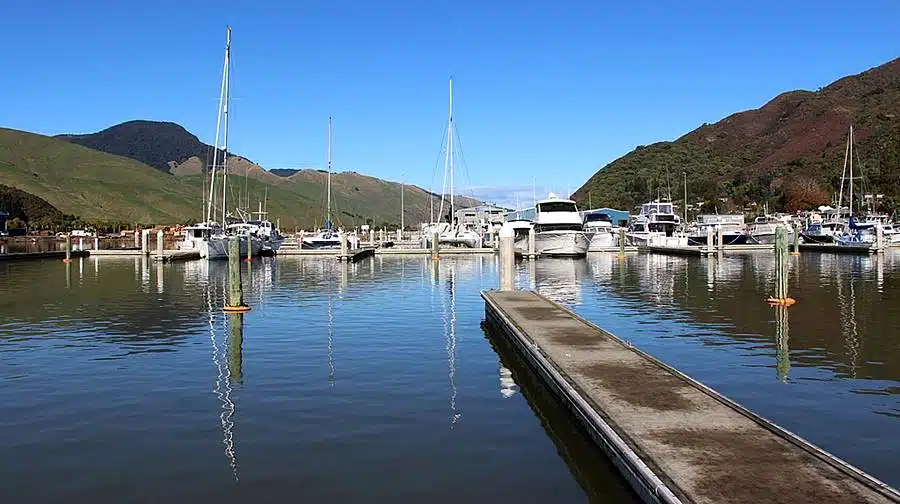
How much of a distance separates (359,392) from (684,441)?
687cm

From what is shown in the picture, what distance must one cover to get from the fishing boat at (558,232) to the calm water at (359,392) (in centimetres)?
3066

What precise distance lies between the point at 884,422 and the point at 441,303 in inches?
766

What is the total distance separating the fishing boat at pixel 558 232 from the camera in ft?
206

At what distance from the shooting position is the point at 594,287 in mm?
36688

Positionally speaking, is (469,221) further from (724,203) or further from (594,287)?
(594,287)

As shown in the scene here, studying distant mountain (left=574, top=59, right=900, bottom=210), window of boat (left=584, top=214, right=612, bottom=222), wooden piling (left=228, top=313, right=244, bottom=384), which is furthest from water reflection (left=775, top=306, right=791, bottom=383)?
distant mountain (left=574, top=59, right=900, bottom=210)

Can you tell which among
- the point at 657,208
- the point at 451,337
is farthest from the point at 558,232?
the point at 451,337

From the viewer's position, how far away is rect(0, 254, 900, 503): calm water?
9.94 metres

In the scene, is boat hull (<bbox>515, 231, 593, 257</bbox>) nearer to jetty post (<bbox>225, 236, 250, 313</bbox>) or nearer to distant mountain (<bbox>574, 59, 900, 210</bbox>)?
jetty post (<bbox>225, 236, 250, 313</bbox>)

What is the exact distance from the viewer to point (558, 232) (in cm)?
6291

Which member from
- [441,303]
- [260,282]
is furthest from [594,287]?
[260,282]

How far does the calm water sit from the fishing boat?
1207 inches

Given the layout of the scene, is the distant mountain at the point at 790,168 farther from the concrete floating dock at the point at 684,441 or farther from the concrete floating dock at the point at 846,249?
the concrete floating dock at the point at 684,441

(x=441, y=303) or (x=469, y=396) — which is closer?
(x=469, y=396)
